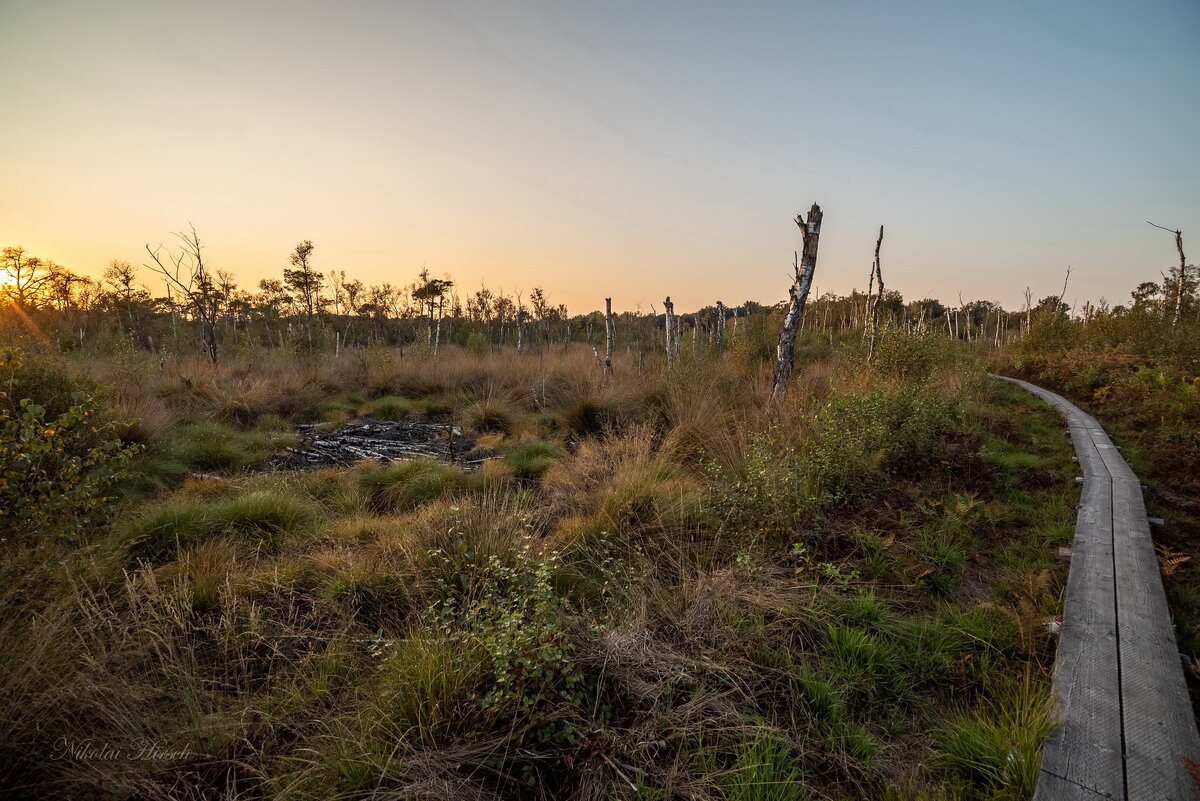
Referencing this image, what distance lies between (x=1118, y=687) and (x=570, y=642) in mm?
2536

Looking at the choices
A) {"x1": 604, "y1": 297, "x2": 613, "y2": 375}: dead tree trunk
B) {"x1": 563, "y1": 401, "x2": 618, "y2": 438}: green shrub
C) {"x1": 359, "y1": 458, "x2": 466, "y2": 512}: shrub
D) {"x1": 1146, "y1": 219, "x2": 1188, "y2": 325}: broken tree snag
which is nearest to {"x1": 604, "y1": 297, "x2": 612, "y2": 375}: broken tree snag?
{"x1": 604, "y1": 297, "x2": 613, "y2": 375}: dead tree trunk

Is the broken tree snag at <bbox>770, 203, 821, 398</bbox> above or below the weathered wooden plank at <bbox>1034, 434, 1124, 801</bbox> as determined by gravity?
above

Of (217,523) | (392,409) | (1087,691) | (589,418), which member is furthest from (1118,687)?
(392,409)

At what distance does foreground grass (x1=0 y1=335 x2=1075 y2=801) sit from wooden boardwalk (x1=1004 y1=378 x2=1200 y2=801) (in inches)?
5.0

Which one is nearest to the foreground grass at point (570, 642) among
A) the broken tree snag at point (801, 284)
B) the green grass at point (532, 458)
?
the green grass at point (532, 458)

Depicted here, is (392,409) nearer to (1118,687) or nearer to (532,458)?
(532,458)

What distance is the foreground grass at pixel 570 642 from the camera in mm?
1887

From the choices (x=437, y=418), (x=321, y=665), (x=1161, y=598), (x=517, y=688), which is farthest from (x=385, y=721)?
(x=437, y=418)

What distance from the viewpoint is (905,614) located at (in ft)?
10.1

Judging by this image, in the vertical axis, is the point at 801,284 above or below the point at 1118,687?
above

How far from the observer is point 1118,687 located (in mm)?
2137

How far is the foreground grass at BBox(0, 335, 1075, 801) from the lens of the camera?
74.3 inches

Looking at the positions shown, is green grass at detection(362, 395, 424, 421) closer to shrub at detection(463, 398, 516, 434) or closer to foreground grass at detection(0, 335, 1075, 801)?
shrub at detection(463, 398, 516, 434)

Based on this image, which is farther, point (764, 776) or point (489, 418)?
point (489, 418)
